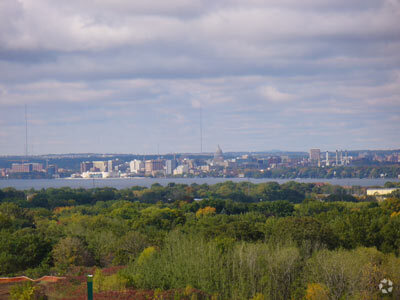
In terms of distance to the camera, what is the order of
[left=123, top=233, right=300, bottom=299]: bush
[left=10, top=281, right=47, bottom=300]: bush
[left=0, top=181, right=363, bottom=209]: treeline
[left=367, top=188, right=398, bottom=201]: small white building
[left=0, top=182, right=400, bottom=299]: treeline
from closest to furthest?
[left=10, top=281, right=47, bottom=300]: bush < [left=123, top=233, right=300, bottom=299]: bush < [left=0, top=182, right=400, bottom=299]: treeline < [left=0, top=181, right=363, bottom=209]: treeline < [left=367, top=188, right=398, bottom=201]: small white building

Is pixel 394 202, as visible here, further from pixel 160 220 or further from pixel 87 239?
pixel 87 239

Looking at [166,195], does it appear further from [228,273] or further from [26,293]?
[26,293]

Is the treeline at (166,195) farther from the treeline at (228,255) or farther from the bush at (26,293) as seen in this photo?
the bush at (26,293)

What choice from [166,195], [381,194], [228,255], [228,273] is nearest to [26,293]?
[228,273]

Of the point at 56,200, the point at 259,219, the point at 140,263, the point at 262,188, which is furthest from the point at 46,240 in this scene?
the point at 262,188

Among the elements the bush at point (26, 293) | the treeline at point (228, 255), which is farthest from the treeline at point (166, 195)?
the bush at point (26, 293)

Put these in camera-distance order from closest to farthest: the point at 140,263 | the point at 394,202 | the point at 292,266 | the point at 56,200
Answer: the point at 292,266, the point at 140,263, the point at 394,202, the point at 56,200

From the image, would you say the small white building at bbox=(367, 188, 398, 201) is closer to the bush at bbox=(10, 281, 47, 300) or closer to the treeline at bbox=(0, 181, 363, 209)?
the treeline at bbox=(0, 181, 363, 209)

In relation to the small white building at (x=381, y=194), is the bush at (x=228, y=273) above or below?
above

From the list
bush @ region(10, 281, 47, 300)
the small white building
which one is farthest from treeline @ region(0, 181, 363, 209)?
bush @ region(10, 281, 47, 300)

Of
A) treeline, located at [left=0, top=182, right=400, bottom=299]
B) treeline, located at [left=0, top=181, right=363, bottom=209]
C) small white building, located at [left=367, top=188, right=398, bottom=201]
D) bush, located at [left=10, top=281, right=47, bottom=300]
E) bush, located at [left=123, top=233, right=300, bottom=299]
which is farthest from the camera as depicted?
small white building, located at [left=367, top=188, right=398, bottom=201]

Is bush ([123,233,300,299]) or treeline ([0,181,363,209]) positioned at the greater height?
bush ([123,233,300,299])
